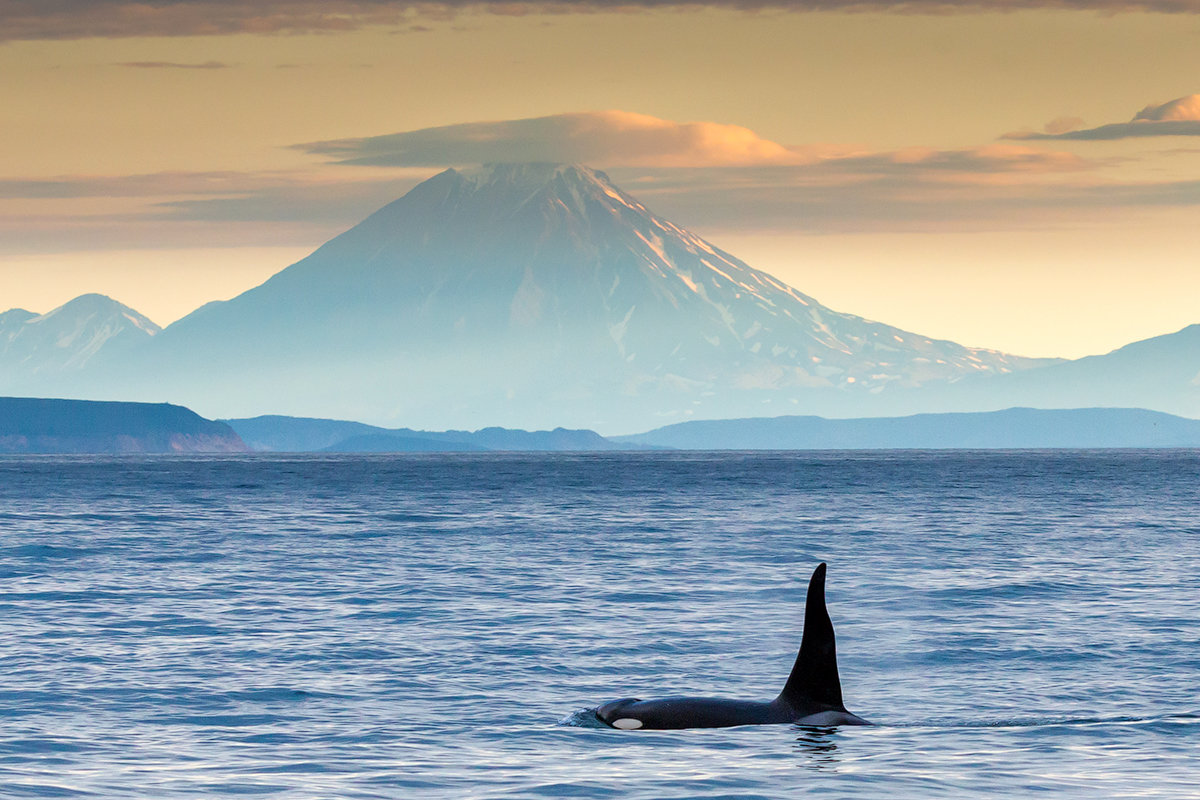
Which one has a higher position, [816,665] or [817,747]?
[816,665]

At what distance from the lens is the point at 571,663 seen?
91.8 feet

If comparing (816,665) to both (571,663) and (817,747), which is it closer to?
(817,747)

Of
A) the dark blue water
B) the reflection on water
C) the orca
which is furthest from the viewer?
the orca

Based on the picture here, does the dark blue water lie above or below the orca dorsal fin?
below

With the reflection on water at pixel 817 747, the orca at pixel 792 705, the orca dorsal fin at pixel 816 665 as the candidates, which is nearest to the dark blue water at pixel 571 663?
the reflection on water at pixel 817 747

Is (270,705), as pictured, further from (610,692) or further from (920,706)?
(920,706)

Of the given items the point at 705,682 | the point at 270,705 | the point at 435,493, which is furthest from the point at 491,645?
the point at 435,493

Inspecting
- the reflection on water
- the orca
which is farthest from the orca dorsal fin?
the reflection on water

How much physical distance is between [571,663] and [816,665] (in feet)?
25.9

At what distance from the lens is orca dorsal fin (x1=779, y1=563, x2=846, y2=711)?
20.8 m

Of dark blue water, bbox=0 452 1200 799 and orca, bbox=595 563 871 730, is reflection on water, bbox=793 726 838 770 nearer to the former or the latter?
dark blue water, bbox=0 452 1200 799

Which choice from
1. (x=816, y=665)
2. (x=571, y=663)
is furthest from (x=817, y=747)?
(x=571, y=663)

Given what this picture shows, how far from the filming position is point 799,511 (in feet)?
332

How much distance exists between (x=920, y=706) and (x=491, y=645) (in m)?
9.26
